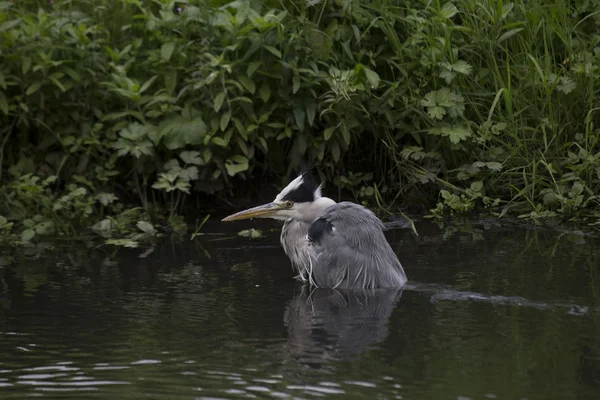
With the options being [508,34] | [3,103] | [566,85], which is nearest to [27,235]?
[3,103]

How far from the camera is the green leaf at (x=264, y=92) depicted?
24.5 ft

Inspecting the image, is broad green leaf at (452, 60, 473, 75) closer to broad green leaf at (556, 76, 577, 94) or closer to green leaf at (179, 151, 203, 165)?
broad green leaf at (556, 76, 577, 94)

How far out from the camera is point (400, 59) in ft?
25.5

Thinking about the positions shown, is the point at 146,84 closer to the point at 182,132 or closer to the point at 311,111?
the point at 182,132

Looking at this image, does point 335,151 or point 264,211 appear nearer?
point 264,211

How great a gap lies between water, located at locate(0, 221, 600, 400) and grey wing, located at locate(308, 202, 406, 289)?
14 centimetres

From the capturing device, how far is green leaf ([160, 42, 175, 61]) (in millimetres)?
7473

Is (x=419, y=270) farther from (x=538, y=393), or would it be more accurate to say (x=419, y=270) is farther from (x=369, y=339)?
(x=538, y=393)

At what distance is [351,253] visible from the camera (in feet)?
19.3

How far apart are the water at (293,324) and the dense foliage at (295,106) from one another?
73 centimetres

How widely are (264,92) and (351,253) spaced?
2069 mm

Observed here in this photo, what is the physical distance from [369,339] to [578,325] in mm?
1051

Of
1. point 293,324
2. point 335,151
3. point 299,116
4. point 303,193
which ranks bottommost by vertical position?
point 293,324

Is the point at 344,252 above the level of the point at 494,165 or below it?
below
